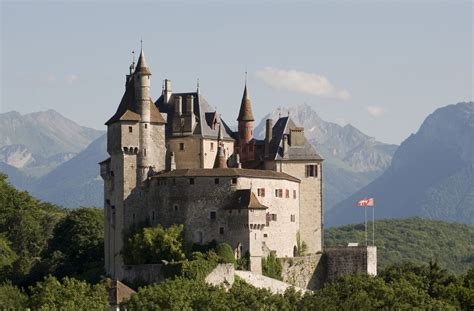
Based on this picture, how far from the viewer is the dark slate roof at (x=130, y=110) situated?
4117 inches

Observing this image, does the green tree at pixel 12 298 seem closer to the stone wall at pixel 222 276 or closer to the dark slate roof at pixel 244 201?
the stone wall at pixel 222 276

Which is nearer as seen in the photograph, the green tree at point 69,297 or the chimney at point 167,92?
the green tree at point 69,297

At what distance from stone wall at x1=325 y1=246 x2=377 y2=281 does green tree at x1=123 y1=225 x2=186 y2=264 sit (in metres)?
13.0

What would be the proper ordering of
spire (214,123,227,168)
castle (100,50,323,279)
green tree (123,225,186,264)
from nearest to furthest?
1. green tree (123,225,186,264)
2. castle (100,50,323,279)
3. spire (214,123,227,168)

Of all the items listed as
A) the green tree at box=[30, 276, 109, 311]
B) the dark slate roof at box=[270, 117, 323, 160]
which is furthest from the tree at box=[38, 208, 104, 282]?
the dark slate roof at box=[270, 117, 323, 160]

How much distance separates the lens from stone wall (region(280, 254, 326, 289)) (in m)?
106

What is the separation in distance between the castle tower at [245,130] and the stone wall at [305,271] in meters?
9.29

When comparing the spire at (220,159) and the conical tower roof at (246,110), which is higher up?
the conical tower roof at (246,110)

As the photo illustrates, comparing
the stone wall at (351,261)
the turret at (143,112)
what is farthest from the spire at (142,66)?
the stone wall at (351,261)

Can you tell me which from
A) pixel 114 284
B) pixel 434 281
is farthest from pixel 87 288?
pixel 434 281

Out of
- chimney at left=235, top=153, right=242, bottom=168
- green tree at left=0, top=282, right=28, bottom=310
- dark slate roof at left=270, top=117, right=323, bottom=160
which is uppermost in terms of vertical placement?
dark slate roof at left=270, top=117, right=323, bottom=160

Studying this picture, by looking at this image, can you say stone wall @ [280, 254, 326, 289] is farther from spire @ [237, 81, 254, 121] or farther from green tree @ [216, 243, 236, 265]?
spire @ [237, 81, 254, 121]

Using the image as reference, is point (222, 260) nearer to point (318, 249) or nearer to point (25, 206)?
point (318, 249)

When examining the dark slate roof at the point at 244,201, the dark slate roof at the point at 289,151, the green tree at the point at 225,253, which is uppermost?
the dark slate roof at the point at 289,151
